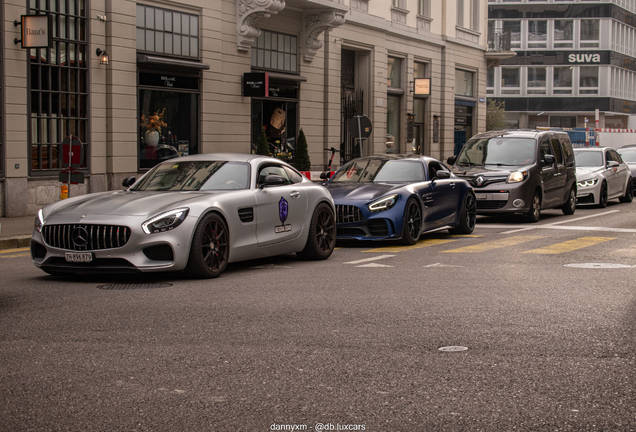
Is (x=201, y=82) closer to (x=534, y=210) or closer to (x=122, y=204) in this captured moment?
(x=534, y=210)

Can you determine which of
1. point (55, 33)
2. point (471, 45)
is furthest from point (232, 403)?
point (471, 45)

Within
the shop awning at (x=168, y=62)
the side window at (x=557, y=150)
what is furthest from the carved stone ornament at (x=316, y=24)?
the side window at (x=557, y=150)

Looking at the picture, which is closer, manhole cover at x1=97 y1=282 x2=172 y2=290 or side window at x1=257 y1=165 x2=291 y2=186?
manhole cover at x1=97 y1=282 x2=172 y2=290

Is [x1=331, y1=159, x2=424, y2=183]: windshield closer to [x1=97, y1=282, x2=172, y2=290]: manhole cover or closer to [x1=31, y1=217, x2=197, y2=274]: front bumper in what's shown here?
[x1=31, y1=217, x2=197, y2=274]: front bumper

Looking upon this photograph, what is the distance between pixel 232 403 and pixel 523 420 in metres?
1.50

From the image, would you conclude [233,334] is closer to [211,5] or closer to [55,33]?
[55,33]

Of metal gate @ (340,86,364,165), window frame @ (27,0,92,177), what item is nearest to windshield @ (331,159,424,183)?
window frame @ (27,0,92,177)

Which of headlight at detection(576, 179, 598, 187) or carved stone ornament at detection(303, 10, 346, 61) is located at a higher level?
carved stone ornament at detection(303, 10, 346, 61)

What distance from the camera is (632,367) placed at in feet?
17.6

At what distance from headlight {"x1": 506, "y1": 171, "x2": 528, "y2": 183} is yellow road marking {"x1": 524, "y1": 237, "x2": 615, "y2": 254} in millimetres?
3441

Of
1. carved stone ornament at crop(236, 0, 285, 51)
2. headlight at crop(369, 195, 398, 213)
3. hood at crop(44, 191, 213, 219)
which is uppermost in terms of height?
carved stone ornament at crop(236, 0, 285, 51)

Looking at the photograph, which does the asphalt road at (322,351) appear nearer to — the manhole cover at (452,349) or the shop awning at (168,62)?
the manhole cover at (452,349)

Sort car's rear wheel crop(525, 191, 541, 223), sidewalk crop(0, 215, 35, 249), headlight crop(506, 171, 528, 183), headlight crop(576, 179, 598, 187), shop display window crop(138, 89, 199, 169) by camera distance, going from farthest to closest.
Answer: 1. headlight crop(576, 179, 598, 187)
2. shop display window crop(138, 89, 199, 169)
3. car's rear wheel crop(525, 191, 541, 223)
4. headlight crop(506, 171, 528, 183)
5. sidewalk crop(0, 215, 35, 249)

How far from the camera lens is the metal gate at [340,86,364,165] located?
3061 cm
